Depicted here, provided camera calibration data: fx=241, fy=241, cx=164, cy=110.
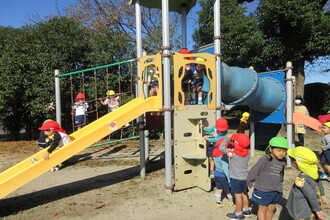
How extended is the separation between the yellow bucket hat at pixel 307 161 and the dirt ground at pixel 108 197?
1108mm

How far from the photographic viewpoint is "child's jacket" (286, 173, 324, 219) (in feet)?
7.90

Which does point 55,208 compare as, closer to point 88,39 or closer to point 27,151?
point 27,151

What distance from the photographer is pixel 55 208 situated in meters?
3.64

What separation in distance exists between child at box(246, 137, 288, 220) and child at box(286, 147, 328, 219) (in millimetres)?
165

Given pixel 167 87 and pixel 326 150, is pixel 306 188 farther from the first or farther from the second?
pixel 326 150

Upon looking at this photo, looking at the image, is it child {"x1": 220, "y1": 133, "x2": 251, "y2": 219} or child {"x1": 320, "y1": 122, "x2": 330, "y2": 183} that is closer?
child {"x1": 220, "y1": 133, "x2": 251, "y2": 219}

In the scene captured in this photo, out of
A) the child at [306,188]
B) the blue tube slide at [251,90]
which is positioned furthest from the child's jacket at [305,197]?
the blue tube slide at [251,90]

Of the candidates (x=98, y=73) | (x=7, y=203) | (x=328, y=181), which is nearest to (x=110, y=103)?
(x=98, y=73)

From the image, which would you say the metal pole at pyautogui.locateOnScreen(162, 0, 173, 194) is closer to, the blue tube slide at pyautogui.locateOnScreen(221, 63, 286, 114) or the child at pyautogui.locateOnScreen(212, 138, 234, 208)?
the child at pyautogui.locateOnScreen(212, 138, 234, 208)

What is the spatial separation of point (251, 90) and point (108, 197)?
11.6 feet

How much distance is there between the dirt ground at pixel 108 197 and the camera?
3412 mm

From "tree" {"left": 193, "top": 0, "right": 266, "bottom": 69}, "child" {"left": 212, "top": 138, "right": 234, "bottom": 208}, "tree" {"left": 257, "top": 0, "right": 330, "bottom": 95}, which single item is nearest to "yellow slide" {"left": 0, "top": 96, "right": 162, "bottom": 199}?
"child" {"left": 212, "top": 138, "right": 234, "bottom": 208}

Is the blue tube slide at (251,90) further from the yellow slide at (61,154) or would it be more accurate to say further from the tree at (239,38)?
the tree at (239,38)

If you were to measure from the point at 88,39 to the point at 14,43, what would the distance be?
8.93ft
